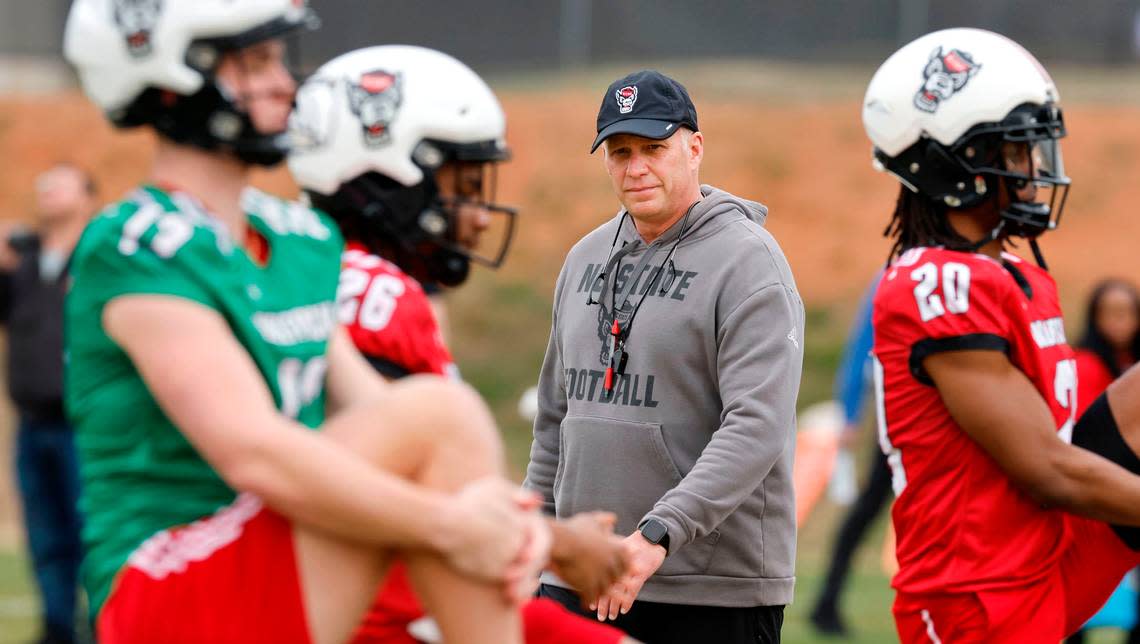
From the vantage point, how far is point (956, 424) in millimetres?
4023

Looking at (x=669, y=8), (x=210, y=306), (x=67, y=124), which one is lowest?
(x=67, y=124)

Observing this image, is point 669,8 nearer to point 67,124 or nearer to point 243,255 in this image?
point 67,124

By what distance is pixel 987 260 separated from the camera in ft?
13.3

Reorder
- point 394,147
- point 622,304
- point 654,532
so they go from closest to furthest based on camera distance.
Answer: point 394,147 < point 654,532 < point 622,304

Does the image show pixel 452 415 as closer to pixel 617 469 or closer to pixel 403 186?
pixel 403 186

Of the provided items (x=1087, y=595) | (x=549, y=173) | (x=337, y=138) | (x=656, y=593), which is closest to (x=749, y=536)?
(x=656, y=593)

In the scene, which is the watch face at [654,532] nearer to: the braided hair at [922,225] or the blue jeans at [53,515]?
the braided hair at [922,225]

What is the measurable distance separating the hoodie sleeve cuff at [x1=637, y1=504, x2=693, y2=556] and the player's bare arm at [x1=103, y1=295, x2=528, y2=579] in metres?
1.26

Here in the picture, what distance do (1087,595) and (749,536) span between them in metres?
0.88

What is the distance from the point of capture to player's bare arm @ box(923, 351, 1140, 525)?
12.7 feet

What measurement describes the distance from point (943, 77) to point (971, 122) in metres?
0.15

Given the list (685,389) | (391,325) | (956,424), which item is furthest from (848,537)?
(391,325)

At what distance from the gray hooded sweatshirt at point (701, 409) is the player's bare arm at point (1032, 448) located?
20.1 inches

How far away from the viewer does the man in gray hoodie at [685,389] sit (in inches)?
163
